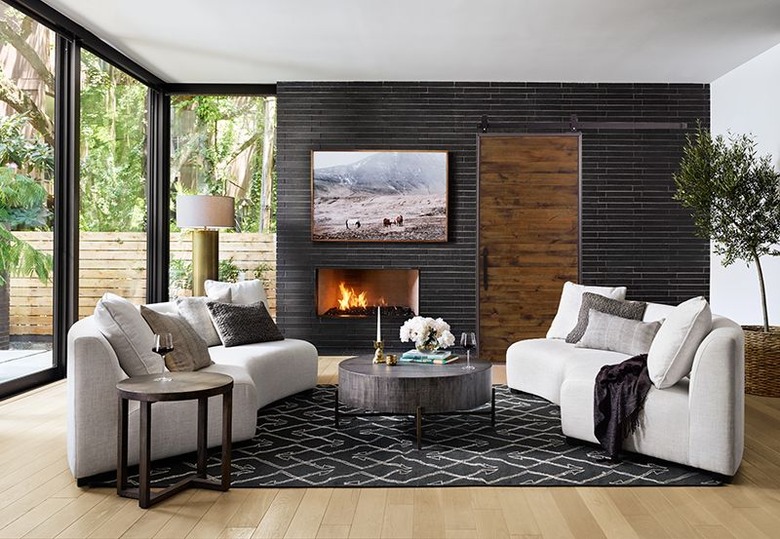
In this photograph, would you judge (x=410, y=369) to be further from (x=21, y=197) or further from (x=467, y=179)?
(x=467, y=179)

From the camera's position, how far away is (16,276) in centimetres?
517

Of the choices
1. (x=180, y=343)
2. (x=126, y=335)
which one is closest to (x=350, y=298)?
(x=180, y=343)

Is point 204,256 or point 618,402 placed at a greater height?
point 204,256

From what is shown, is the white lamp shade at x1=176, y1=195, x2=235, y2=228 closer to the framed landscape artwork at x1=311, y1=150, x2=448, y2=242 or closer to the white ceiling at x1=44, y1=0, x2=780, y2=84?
the framed landscape artwork at x1=311, y1=150, x2=448, y2=242

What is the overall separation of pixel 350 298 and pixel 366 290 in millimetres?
190

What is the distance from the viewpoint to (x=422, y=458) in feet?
12.4

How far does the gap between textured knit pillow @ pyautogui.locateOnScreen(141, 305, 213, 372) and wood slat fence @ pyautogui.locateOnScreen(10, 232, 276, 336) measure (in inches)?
67.8

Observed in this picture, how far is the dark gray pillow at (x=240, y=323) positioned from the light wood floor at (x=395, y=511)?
5.46 feet

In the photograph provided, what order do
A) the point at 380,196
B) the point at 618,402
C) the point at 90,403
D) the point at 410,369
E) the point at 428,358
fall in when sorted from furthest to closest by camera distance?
the point at 380,196 → the point at 428,358 → the point at 410,369 → the point at 618,402 → the point at 90,403

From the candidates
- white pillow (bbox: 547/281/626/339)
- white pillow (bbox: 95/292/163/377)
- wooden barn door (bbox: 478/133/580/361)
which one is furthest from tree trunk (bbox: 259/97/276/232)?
white pillow (bbox: 95/292/163/377)

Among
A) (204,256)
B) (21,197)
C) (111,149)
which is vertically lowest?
(204,256)

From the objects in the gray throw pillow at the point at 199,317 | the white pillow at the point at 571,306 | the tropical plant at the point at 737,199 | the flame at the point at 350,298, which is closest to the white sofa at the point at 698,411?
the white pillow at the point at 571,306

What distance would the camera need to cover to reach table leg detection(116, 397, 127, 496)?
3.11 meters

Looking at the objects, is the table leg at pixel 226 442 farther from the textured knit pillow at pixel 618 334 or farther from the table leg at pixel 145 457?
the textured knit pillow at pixel 618 334
